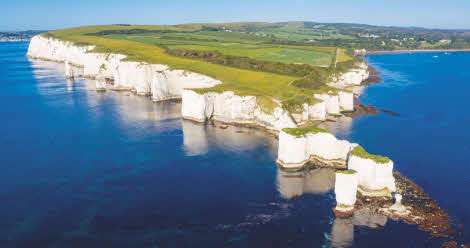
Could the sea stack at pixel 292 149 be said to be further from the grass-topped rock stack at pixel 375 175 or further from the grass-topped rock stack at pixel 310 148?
the grass-topped rock stack at pixel 375 175

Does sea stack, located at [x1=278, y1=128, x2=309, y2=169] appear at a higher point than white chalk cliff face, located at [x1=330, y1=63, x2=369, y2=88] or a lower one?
lower

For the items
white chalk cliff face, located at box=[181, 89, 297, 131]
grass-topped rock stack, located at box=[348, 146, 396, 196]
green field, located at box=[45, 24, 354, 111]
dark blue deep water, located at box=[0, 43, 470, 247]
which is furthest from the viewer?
green field, located at box=[45, 24, 354, 111]

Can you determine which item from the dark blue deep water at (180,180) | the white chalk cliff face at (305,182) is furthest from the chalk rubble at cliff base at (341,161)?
the dark blue deep water at (180,180)

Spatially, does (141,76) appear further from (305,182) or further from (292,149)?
(305,182)

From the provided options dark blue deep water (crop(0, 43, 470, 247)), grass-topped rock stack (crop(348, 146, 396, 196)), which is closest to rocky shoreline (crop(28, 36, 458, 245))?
grass-topped rock stack (crop(348, 146, 396, 196))

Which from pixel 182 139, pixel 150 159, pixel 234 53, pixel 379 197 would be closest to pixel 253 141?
pixel 182 139

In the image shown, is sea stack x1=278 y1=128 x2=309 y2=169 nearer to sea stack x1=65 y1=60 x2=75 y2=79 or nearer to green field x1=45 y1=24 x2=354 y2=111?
green field x1=45 y1=24 x2=354 y2=111

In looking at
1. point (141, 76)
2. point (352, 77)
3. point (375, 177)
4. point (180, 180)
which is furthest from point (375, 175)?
point (352, 77)

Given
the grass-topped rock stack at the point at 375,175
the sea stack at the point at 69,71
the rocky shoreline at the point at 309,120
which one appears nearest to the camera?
the rocky shoreline at the point at 309,120
